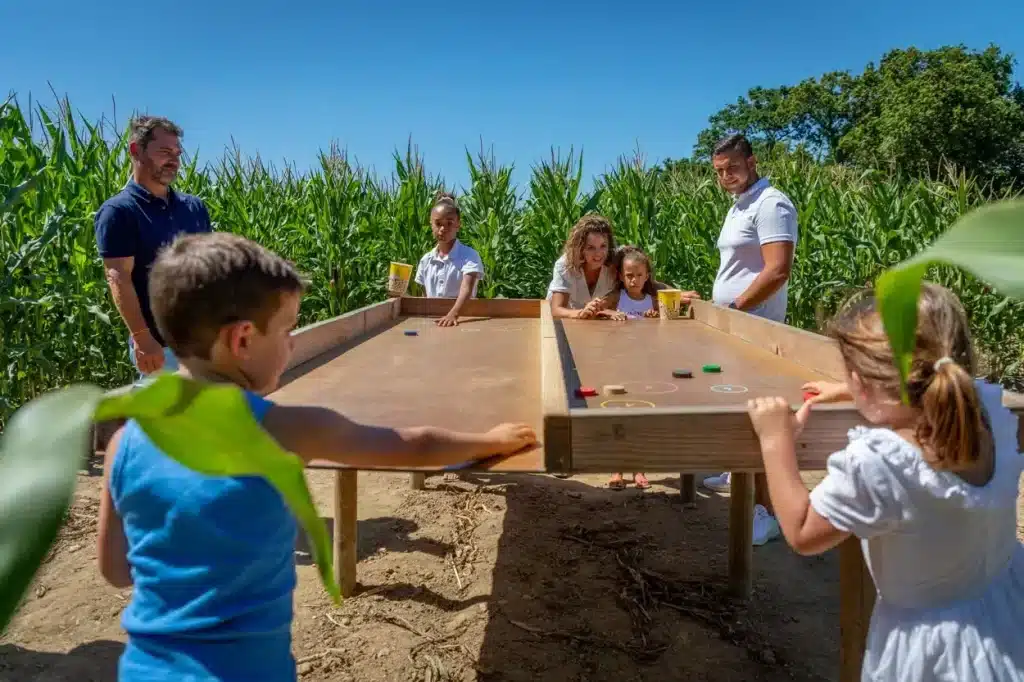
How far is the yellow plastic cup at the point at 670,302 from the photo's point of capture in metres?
4.45

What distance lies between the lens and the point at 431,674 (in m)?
2.79

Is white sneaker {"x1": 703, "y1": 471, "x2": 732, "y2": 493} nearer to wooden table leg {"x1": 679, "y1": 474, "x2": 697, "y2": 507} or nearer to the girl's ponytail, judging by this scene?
wooden table leg {"x1": 679, "y1": 474, "x2": 697, "y2": 507}

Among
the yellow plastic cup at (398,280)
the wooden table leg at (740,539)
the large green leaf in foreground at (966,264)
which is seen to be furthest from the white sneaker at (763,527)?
the large green leaf in foreground at (966,264)

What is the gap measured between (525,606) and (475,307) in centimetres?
233

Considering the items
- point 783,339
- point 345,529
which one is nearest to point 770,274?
point 783,339

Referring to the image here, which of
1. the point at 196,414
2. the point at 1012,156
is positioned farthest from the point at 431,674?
the point at 1012,156

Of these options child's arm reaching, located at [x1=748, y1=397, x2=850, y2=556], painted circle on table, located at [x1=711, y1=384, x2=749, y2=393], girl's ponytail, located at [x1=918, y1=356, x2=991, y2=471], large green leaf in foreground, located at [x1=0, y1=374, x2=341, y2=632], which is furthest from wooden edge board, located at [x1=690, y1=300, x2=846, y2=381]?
large green leaf in foreground, located at [x1=0, y1=374, x2=341, y2=632]

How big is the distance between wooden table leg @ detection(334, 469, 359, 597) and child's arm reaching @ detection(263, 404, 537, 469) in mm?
1615

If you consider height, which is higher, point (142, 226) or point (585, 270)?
point (142, 226)

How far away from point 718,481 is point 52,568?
136 inches

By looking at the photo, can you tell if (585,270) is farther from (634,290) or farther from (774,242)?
(774,242)

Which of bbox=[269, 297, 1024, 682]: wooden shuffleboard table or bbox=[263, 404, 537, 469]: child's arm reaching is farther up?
bbox=[263, 404, 537, 469]: child's arm reaching

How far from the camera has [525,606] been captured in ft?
10.8

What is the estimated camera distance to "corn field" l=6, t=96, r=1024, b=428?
5859 mm
